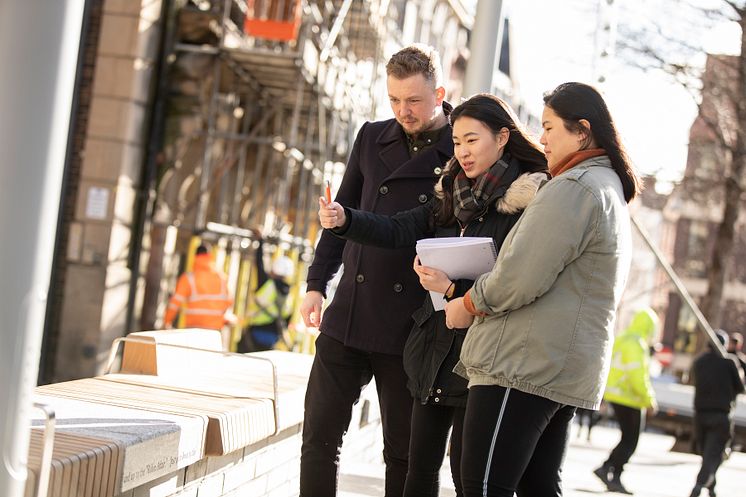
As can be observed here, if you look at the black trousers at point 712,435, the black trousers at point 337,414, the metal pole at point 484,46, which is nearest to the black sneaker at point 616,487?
the black trousers at point 712,435

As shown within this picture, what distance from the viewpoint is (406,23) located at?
75.5ft

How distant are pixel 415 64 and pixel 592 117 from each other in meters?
0.90

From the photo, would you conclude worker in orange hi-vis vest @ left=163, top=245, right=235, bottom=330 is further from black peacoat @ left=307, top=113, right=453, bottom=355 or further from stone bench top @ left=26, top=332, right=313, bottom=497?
black peacoat @ left=307, top=113, right=453, bottom=355

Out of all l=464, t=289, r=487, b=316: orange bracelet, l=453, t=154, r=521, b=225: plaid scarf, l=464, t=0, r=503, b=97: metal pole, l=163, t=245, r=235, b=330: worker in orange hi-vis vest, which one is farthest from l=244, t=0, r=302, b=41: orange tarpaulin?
l=464, t=289, r=487, b=316: orange bracelet

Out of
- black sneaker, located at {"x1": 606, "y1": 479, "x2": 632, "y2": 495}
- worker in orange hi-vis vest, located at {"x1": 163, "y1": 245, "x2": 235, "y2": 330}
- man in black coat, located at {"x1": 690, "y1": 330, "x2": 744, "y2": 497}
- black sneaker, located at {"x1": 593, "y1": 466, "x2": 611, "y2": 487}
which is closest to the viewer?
black sneaker, located at {"x1": 606, "y1": 479, "x2": 632, "y2": 495}

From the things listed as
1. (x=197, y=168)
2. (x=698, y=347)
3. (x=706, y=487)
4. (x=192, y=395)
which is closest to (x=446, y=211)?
(x=192, y=395)

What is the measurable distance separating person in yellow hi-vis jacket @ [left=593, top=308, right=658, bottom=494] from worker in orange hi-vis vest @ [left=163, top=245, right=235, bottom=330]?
399 centimetres

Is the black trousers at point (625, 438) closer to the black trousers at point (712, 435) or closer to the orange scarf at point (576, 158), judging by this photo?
the black trousers at point (712, 435)

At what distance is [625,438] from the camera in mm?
11055

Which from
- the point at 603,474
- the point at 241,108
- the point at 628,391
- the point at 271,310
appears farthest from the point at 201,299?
the point at 241,108

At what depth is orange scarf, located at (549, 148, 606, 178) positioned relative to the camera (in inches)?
144

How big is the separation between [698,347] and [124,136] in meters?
14.7

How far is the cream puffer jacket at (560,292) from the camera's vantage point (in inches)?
138

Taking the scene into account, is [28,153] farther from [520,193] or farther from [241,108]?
[241,108]
